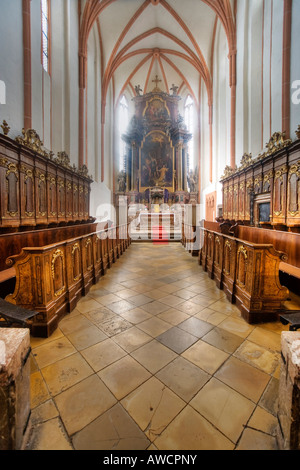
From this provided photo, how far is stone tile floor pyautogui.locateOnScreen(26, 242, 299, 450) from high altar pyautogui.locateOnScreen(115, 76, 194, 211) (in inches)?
616

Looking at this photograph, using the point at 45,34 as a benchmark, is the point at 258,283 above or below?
below

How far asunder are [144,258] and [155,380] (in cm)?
484

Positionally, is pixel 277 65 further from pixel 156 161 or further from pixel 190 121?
pixel 190 121

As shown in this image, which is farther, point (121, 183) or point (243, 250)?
point (121, 183)

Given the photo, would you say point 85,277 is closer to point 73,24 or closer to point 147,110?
point 73,24

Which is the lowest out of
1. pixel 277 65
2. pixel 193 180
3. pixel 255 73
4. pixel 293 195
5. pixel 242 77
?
pixel 293 195

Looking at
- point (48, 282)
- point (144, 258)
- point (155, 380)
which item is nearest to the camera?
point (155, 380)

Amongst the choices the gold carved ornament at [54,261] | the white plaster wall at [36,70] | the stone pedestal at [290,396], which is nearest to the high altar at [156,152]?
the white plaster wall at [36,70]

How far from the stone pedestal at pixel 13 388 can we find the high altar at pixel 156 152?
55.7 feet

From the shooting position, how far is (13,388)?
1090mm

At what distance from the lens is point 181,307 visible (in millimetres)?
3145

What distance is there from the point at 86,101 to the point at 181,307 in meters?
11.3

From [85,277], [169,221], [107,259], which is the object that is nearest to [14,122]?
[107,259]

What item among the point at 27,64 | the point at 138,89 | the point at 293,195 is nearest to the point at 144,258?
the point at 293,195
